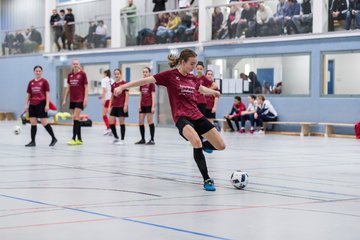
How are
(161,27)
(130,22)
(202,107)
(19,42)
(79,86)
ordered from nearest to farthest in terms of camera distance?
(202,107), (79,86), (161,27), (130,22), (19,42)

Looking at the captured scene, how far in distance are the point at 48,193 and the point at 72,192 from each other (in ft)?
1.04

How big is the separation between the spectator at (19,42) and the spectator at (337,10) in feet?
68.1

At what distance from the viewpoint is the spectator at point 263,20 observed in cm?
2905

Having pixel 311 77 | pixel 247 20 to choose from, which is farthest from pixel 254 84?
pixel 311 77

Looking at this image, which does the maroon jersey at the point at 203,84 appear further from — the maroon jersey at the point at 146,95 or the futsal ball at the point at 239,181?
the futsal ball at the point at 239,181

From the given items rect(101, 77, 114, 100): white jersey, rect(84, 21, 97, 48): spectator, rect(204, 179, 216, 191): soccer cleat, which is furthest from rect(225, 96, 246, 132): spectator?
rect(204, 179, 216, 191): soccer cleat

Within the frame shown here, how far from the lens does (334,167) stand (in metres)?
14.1

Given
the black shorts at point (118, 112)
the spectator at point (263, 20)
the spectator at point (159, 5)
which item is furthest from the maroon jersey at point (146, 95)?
the spectator at point (159, 5)

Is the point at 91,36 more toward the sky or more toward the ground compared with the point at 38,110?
more toward the sky

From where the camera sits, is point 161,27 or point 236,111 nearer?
point 236,111

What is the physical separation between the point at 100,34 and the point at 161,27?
4698 millimetres

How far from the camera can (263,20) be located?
1152 inches

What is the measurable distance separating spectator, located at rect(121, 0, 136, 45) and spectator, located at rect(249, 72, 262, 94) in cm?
723

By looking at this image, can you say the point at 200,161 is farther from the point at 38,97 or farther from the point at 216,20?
the point at 216,20
